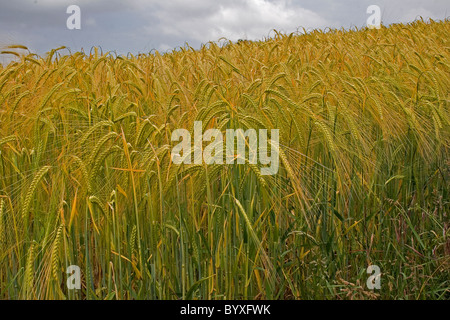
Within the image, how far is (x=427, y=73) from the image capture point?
2793 mm

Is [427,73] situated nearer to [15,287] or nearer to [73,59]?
[15,287]

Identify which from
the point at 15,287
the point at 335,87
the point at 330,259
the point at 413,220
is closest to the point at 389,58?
the point at 335,87

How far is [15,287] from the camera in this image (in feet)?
5.30

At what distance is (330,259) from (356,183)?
47cm

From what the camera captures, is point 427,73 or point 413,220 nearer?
point 413,220

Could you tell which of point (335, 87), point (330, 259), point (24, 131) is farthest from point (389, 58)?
point (24, 131)

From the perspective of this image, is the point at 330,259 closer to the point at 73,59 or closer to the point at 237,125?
the point at 237,125

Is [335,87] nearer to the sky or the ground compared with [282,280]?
nearer to the sky

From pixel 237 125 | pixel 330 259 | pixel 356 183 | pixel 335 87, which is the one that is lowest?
pixel 330 259

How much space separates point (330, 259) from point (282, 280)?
0.70ft
